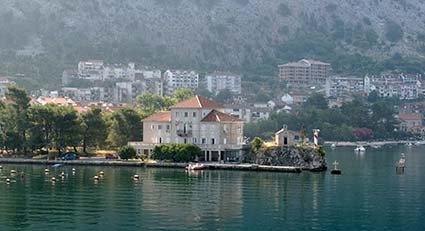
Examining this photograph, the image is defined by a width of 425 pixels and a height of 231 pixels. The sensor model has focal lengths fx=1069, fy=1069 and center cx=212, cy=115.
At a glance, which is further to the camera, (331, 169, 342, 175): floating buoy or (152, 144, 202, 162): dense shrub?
(152, 144, 202, 162): dense shrub

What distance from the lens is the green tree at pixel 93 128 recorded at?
376 feet

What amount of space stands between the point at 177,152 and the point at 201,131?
5.28 meters

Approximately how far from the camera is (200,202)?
74062 millimetres

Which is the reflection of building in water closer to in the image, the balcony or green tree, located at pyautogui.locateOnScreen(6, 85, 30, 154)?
the balcony

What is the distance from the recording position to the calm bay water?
64.1 metres

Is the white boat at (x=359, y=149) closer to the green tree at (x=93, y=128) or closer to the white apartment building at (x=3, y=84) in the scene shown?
the green tree at (x=93, y=128)

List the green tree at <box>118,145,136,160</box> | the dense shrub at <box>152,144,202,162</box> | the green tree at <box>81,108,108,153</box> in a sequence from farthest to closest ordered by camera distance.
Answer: the green tree at <box>81,108,108,153</box> < the green tree at <box>118,145,136,160</box> < the dense shrub at <box>152,144,202,162</box>

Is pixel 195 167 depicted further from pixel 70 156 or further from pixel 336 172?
pixel 70 156

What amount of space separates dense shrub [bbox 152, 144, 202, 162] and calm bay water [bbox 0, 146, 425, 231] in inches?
223

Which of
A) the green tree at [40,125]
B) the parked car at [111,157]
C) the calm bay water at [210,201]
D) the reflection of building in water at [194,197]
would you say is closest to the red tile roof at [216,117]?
the parked car at [111,157]

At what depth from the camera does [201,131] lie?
112 m

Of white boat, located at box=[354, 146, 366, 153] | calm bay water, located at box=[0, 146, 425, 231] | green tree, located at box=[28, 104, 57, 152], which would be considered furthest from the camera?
white boat, located at box=[354, 146, 366, 153]

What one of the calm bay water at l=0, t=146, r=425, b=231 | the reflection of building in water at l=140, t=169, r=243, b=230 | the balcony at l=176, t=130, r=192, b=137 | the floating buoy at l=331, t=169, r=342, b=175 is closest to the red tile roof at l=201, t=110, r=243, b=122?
the balcony at l=176, t=130, r=192, b=137

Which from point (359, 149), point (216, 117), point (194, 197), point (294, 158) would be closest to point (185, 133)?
point (216, 117)
